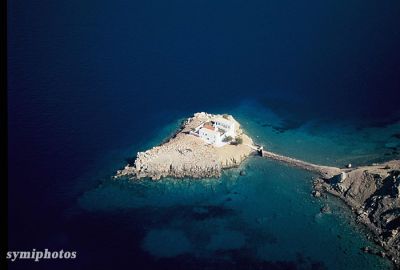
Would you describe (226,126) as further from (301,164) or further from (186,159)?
(301,164)

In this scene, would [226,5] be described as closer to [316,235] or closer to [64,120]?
[64,120]

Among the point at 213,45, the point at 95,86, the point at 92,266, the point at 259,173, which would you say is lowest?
the point at 92,266

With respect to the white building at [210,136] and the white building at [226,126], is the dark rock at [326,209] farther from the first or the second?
the white building at [226,126]

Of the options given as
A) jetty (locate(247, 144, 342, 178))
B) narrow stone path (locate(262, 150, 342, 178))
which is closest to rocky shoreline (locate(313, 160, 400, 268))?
narrow stone path (locate(262, 150, 342, 178))

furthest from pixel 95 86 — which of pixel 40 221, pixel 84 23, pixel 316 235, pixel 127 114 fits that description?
pixel 316 235

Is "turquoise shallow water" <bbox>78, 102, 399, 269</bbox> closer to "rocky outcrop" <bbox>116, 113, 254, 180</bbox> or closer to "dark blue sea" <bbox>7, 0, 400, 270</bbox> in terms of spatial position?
"dark blue sea" <bbox>7, 0, 400, 270</bbox>

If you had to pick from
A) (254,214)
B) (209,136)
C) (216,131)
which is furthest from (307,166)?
(209,136)
